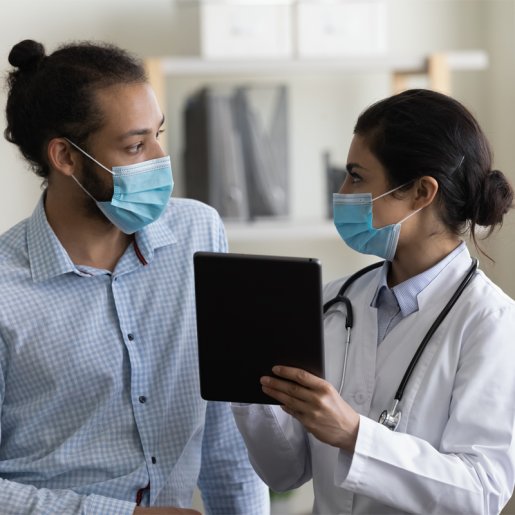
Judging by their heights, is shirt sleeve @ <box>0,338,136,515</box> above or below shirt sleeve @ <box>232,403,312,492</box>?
below

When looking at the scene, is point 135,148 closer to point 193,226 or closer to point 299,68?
point 193,226

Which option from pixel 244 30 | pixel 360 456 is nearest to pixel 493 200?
pixel 360 456

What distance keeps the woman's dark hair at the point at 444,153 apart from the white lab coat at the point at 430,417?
3.2 inches

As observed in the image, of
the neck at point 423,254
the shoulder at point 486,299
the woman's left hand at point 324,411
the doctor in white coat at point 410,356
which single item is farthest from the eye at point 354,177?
the woman's left hand at point 324,411

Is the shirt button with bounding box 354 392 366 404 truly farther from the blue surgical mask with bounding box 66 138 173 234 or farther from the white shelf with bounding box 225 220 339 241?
the white shelf with bounding box 225 220 339 241

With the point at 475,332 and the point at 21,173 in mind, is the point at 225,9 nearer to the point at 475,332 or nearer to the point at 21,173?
the point at 21,173

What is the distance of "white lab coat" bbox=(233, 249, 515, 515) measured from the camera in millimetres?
1243

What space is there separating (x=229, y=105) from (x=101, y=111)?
3.65ft

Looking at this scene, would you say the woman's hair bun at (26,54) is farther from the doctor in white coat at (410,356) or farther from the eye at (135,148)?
the doctor in white coat at (410,356)

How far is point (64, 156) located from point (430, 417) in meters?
0.81

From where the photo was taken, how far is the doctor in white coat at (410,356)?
1249 mm

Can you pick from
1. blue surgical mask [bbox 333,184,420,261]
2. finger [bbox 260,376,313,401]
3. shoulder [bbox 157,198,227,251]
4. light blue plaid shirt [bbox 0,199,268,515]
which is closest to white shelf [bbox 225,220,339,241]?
shoulder [bbox 157,198,227,251]

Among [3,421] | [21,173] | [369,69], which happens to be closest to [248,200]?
[369,69]

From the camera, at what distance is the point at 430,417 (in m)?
1.30
